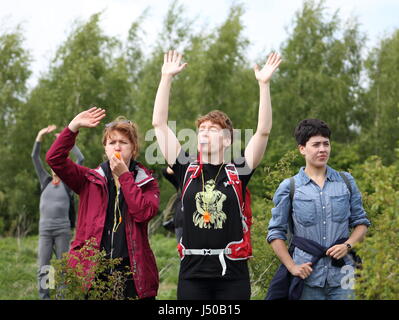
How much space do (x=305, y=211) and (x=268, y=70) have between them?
3.36ft

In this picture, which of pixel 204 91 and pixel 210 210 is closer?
pixel 210 210

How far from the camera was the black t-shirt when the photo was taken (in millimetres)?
4074

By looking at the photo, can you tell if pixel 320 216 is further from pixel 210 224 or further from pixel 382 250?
pixel 382 250

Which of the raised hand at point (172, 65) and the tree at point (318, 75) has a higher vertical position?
the tree at point (318, 75)

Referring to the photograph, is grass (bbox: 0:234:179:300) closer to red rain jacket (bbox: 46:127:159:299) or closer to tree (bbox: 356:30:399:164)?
red rain jacket (bbox: 46:127:159:299)

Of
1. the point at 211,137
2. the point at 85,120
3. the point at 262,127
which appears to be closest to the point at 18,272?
the point at 85,120

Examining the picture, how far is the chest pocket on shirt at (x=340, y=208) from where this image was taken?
4105 millimetres

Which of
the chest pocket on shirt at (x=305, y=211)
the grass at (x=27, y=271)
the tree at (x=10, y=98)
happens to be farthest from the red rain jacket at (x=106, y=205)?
the tree at (x=10, y=98)

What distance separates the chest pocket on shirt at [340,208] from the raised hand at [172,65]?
1423 millimetres

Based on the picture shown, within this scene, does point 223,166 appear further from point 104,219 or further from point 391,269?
point 391,269

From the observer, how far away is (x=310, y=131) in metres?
4.27

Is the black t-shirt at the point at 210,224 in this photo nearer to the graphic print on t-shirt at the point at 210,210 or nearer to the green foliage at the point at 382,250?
the graphic print on t-shirt at the point at 210,210

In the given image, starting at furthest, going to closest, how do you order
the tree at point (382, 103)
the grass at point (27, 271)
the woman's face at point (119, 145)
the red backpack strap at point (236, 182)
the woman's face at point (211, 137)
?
the tree at point (382, 103) → the grass at point (27, 271) → the woman's face at point (119, 145) → the woman's face at point (211, 137) → the red backpack strap at point (236, 182)
